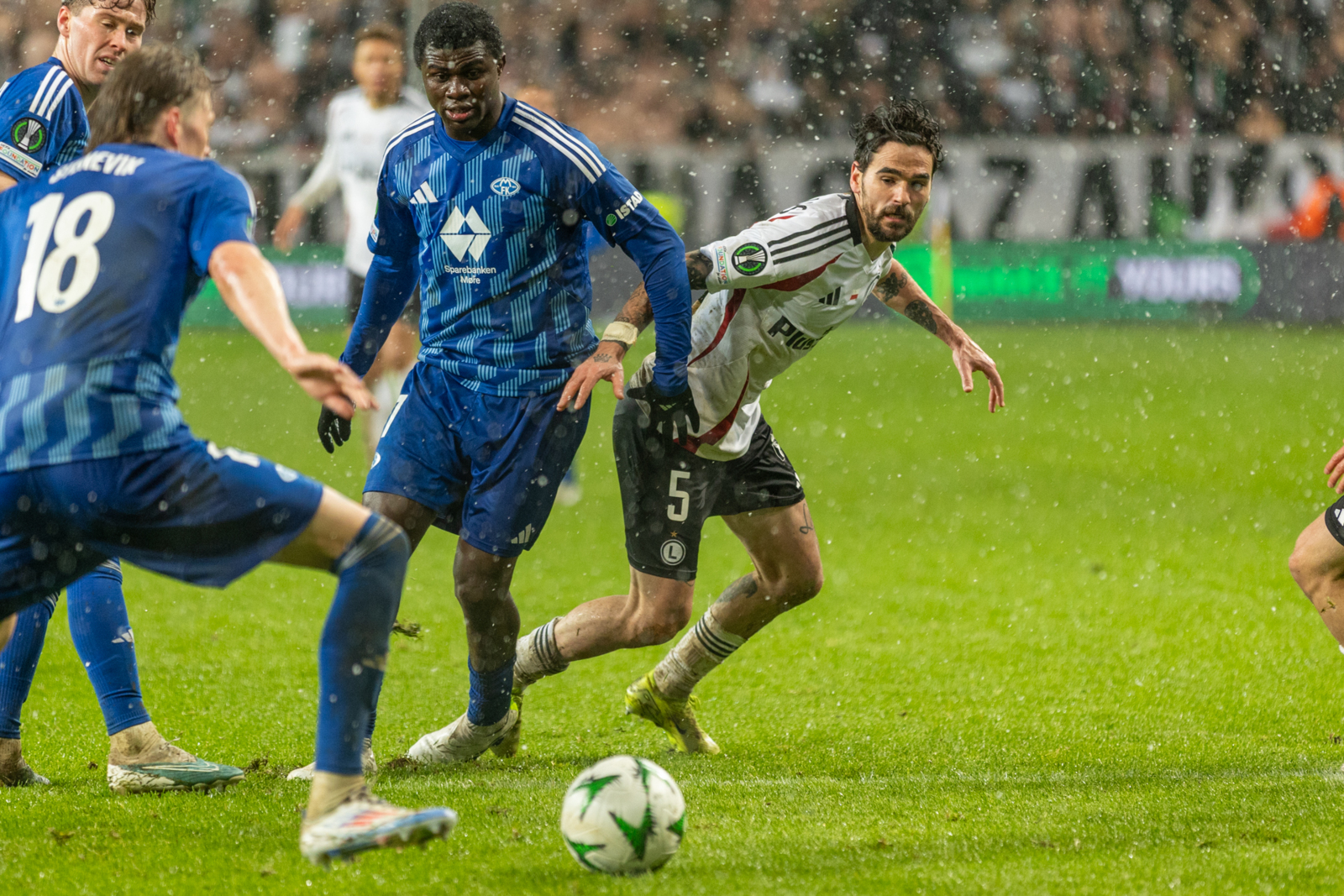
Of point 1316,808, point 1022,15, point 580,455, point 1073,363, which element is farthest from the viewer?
point 1022,15

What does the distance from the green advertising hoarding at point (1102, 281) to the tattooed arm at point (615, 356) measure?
13.9m

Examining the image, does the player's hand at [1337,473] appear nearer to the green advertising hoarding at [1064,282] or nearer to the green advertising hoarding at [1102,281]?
the green advertising hoarding at [1102,281]

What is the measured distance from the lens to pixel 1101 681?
19.9 feet

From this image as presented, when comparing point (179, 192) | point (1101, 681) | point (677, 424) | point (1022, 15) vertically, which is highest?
point (1022, 15)

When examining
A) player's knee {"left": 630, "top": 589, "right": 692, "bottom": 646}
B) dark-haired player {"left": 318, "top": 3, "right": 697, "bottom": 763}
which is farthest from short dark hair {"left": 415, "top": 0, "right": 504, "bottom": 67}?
player's knee {"left": 630, "top": 589, "right": 692, "bottom": 646}

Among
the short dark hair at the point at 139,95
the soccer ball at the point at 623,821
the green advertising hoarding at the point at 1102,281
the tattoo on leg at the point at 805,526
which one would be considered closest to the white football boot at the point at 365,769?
the soccer ball at the point at 623,821

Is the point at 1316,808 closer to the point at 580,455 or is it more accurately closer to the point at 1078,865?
the point at 1078,865

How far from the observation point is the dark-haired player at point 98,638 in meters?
4.37

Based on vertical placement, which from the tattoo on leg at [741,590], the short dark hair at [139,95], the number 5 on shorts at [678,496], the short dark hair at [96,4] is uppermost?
the short dark hair at [96,4]

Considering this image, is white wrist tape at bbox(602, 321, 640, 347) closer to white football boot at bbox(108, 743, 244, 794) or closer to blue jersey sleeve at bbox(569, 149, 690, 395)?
blue jersey sleeve at bbox(569, 149, 690, 395)

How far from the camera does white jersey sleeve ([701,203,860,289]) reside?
15.1ft

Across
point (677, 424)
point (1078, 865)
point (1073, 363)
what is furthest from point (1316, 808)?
point (1073, 363)

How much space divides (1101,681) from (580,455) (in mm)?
6857

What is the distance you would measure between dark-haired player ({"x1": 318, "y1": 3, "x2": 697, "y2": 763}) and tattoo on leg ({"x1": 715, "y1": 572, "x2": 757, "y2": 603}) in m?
0.86
